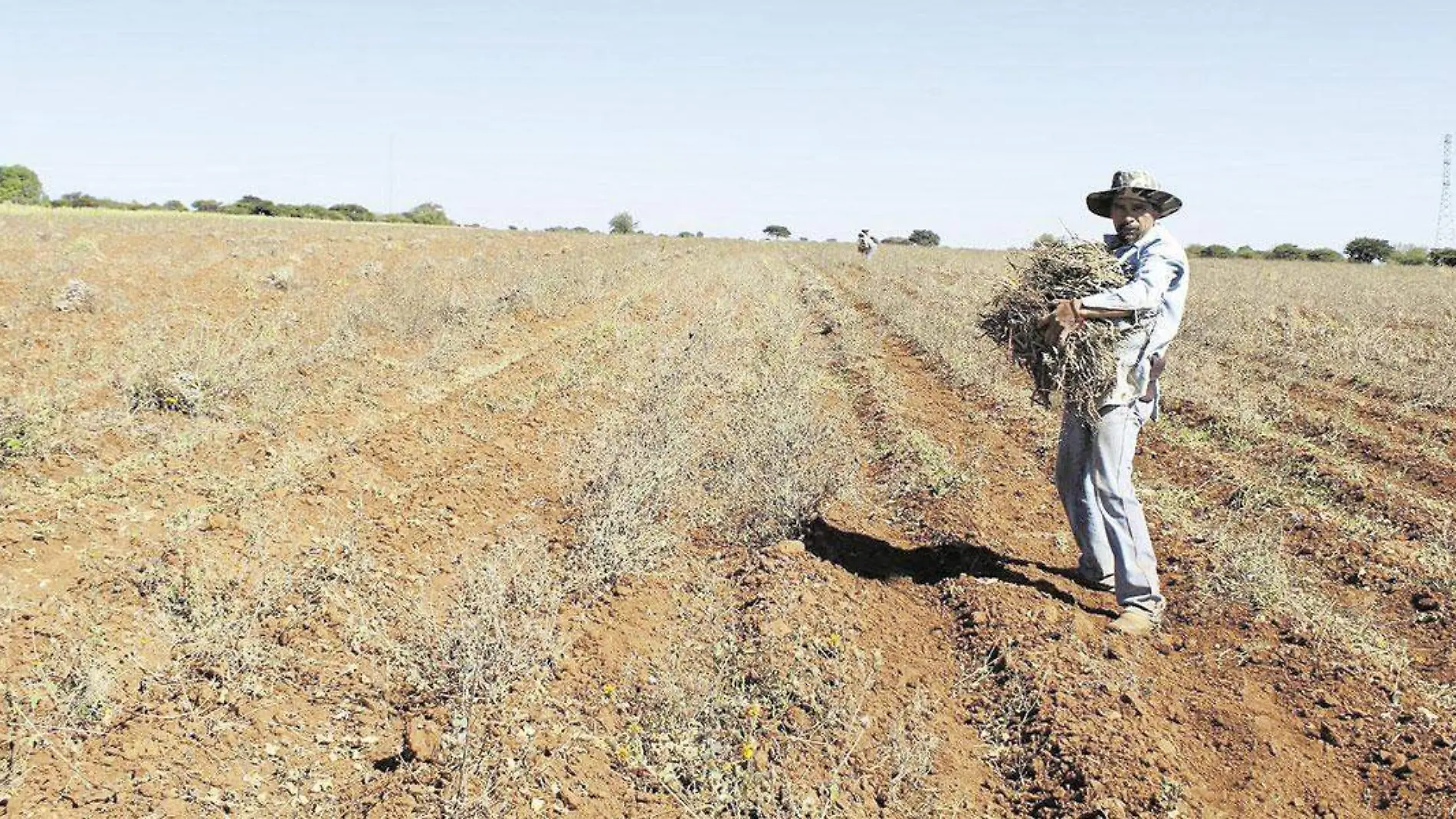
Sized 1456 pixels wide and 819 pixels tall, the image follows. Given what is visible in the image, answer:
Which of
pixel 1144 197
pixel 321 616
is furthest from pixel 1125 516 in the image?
pixel 321 616

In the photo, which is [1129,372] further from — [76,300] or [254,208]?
[254,208]

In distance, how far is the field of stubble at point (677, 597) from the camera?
3012 mm

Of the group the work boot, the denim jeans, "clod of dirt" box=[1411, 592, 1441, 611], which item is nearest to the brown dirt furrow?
the denim jeans

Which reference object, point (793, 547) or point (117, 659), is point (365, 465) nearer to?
point (117, 659)

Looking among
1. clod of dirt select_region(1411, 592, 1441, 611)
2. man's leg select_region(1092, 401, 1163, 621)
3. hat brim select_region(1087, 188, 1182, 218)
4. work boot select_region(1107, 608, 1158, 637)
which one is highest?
hat brim select_region(1087, 188, 1182, 218)

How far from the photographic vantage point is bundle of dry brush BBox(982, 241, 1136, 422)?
13.6 feet

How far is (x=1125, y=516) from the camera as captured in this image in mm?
4230

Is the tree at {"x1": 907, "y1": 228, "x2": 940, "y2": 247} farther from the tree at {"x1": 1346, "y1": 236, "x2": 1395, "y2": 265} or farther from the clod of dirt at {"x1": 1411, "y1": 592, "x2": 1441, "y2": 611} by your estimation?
the clod of dirt at {"x1": 1411, "y1": 592, "x2": 1441, "y2": 611}

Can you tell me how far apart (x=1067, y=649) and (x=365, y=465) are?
15.4 feet

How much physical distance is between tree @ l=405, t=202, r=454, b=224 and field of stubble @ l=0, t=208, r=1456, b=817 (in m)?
77.3

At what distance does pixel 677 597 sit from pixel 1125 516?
234 centimetres

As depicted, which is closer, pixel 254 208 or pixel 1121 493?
pixel 1121 493

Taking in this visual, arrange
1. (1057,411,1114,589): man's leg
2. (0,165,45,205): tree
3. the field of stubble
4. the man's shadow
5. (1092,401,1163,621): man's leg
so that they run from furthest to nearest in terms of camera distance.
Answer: (0,165,45,205): tree
the man's shadow
(1057,411,1114,589): man's leg
(1092,401,1163,621): man's leg
the field of stubble

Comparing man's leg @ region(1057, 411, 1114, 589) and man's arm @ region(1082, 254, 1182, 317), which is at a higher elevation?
man's arm @ region(1082, 254, 1182, 317)
